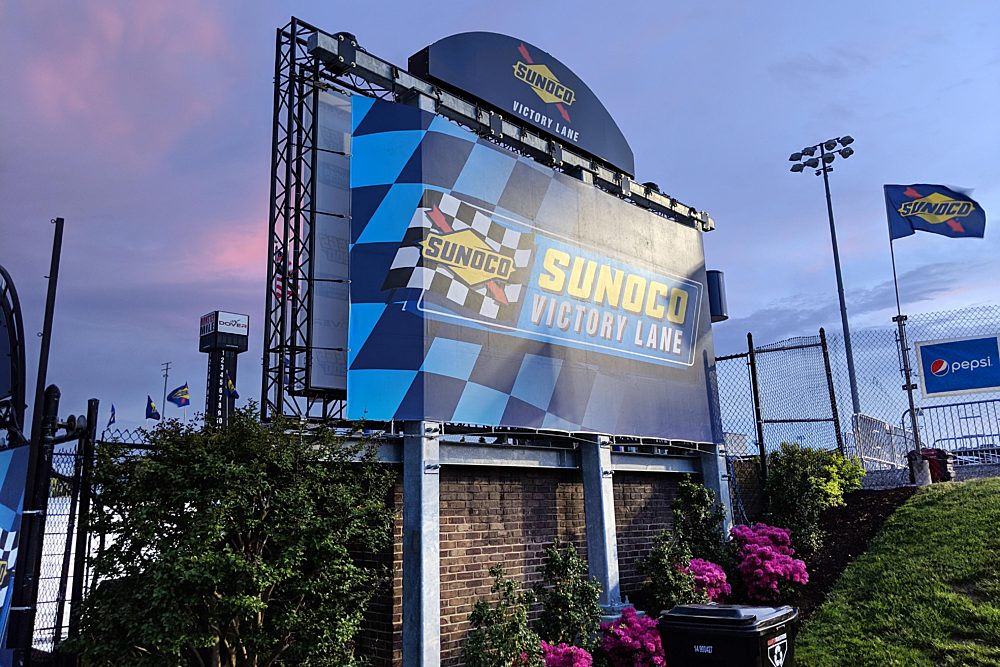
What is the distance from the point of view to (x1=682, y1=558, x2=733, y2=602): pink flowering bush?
35.5 ft

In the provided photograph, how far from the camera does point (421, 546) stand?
8.14 meters

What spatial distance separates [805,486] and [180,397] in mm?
34684

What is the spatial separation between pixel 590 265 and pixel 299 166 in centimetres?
485

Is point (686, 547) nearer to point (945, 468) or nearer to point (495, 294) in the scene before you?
point (495, 294)

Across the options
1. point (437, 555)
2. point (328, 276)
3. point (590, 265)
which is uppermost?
point (590, 265)

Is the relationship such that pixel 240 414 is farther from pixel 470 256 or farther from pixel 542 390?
pixel 542 390

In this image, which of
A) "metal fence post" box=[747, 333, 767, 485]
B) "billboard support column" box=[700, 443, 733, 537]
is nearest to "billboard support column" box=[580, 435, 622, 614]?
"billboard support column" box=[700, 443, 733, 537]

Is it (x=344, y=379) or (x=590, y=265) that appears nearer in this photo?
(x=344, y=379)

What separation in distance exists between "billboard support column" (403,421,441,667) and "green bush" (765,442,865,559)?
7.52 meters

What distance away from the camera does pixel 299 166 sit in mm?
9578

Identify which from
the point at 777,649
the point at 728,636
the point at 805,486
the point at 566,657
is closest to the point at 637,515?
the point at 805,486

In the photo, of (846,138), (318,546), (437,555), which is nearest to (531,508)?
(437,555)

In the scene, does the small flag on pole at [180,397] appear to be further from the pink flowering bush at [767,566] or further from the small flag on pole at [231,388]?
the pink flowering bush at [767,566]

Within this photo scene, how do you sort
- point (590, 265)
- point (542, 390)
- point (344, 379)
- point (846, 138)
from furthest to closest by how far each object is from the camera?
1. point (846, 138)
2. point (590, 265)
3. point (542, 390)
4. point (344, 379)
